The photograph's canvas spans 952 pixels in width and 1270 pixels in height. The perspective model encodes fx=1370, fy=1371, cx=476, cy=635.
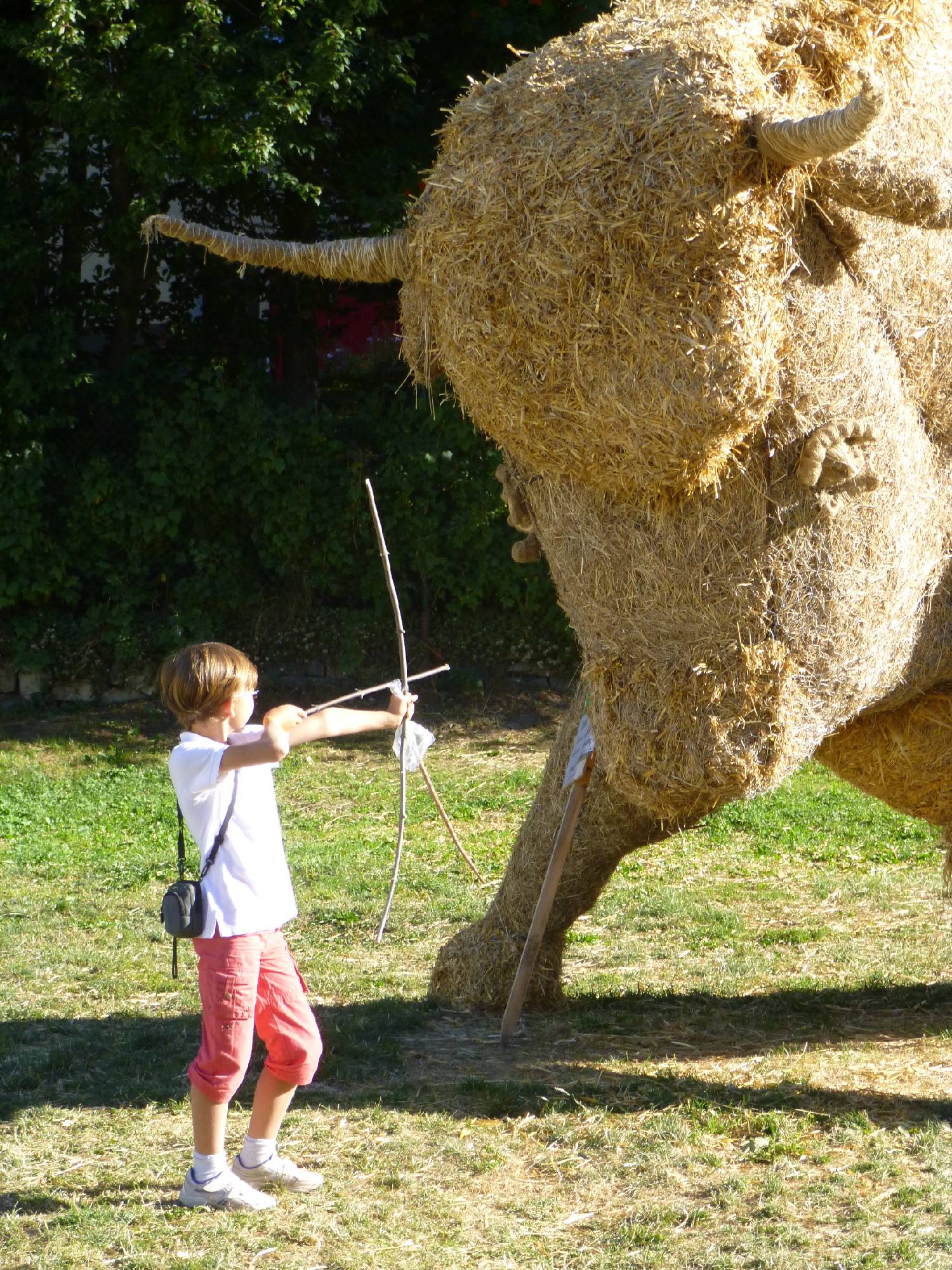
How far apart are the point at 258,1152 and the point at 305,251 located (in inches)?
94.4

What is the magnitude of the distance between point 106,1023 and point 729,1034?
2.20m

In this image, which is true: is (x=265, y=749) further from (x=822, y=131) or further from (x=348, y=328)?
(x=348, y=328)

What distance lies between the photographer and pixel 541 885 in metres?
4.83

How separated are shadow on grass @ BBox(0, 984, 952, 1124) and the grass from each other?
13 mm

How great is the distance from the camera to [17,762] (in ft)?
31.1

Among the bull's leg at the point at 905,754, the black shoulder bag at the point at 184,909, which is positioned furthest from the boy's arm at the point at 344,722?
the bull's leg at the point at 905,754

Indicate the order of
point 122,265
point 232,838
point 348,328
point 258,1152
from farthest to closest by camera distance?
point 348,328
point 122,265
point 258,1152
point 232,838

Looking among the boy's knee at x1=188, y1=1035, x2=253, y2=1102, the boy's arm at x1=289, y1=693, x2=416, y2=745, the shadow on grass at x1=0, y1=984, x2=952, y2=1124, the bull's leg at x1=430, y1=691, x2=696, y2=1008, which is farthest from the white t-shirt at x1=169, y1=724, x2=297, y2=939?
the bull's leg at x1=430, y1=691, x2=696, y2=1008

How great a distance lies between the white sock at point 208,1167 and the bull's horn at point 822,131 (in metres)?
2.73

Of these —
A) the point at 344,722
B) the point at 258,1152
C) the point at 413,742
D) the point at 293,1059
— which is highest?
the point at 344,722

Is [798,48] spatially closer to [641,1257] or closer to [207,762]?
[207,762]

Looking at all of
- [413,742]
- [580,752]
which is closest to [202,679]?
[413,742]

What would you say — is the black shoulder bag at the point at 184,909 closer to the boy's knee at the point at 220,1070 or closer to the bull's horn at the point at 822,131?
the boy's knee at the point at 220,1070

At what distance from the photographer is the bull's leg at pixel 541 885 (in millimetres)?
4723
